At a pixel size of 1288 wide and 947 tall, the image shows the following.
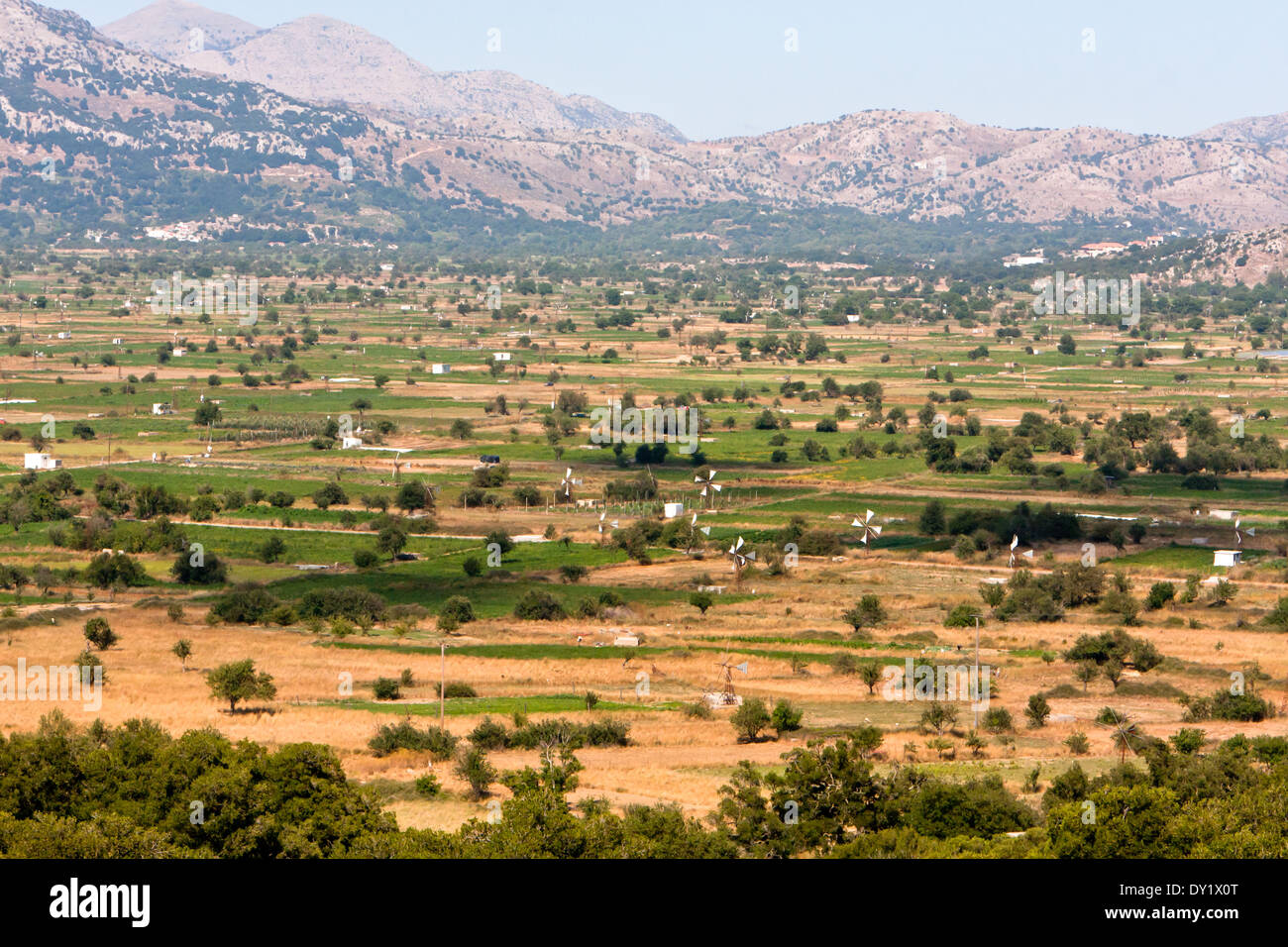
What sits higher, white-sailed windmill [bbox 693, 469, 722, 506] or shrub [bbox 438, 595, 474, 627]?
white-sailed windmill [bbox 693, 469, 722, 506]

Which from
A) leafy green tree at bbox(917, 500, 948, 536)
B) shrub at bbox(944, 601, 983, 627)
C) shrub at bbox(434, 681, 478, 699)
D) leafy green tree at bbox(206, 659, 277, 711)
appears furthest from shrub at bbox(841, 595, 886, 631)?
leafy green tree at bbox(206, 659, 277, 711)

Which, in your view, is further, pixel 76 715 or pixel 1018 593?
pixel 1018 593

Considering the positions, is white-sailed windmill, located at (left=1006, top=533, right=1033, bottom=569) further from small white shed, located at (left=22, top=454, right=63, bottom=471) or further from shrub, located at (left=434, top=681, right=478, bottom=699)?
small white shed, located at (left=22, top=454, right=63, bottom=471)

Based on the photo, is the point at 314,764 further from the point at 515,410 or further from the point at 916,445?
the point at 515,410

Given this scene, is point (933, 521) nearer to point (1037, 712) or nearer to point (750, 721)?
point (1037, 712)

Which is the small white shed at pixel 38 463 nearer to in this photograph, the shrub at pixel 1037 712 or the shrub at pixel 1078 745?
the shrub at pixel 1037 712

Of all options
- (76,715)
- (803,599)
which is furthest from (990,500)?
(76,715)
